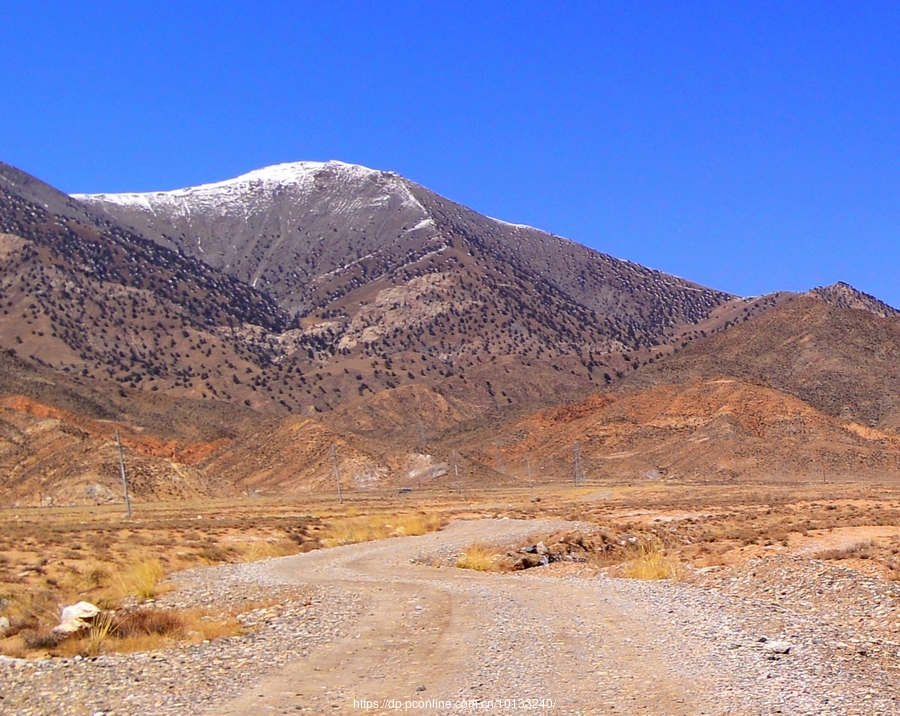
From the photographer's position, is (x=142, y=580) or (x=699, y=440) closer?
(x=142, y=580)

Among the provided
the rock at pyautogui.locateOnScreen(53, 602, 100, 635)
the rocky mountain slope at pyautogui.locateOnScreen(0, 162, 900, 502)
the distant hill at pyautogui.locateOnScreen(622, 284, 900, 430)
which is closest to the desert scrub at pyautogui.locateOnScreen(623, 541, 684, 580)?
the rock at pyautogui.locateOnScreen(53, 602, 100, 635)

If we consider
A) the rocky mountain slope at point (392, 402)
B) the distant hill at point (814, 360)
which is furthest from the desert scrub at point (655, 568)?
the distant hill at point (814, 360)

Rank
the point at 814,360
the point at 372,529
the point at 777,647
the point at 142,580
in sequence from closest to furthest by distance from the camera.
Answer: the point at 777,647
the point at 142,580
the point at 372,529
the point at 814,360

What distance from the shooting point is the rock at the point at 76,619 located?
51.3 ft

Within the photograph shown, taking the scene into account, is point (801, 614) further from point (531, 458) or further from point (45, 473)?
point (531, 458)

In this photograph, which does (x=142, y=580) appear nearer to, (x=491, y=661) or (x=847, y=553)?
(x=491, y=661)

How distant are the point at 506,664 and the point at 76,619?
753cm

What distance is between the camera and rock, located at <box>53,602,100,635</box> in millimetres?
15648

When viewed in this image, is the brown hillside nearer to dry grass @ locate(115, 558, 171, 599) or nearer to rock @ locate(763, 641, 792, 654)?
dry grass @ locate(115, 558, 171, 599)

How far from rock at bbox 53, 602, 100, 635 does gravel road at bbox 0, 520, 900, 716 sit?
8.12 ft

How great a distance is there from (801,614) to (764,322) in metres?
130

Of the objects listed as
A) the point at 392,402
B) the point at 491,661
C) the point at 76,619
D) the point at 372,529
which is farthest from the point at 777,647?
the point at 392,402

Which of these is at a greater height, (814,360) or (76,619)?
(814,360)

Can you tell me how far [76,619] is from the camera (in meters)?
16.0
